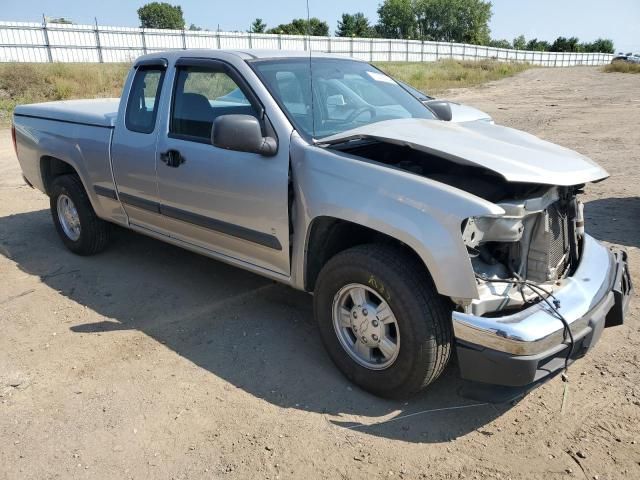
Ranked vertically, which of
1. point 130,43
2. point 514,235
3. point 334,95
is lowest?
point 514,235

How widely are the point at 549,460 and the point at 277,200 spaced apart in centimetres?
204

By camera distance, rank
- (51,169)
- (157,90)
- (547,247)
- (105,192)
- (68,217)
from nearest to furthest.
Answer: (547,247) → (157,90) → (105,192) → (68,217) → (51,169)

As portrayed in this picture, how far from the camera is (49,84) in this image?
2080 cm

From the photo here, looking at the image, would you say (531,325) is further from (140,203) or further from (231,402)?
(140,203)

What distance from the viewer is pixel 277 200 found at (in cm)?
347

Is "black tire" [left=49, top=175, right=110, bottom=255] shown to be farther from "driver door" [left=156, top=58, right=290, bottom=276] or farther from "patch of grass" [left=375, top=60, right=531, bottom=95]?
"patch of grass" [left=375, top=60, right=531, bottom=95]

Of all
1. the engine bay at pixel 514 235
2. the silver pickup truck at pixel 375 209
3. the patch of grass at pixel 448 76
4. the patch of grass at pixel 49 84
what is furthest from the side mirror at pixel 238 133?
the patch of grass at pixel 448 76

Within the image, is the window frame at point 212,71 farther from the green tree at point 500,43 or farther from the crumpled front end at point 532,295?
the green tree at point 500,43

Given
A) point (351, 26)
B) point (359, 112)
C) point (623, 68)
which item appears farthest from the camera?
point (351, 26)

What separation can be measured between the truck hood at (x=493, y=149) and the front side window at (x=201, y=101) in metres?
0.89

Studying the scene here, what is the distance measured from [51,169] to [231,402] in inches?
151

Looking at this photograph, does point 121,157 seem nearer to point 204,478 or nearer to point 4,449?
point 4,449

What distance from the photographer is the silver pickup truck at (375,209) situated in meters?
2.75

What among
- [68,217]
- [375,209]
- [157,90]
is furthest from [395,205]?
[68,217]
